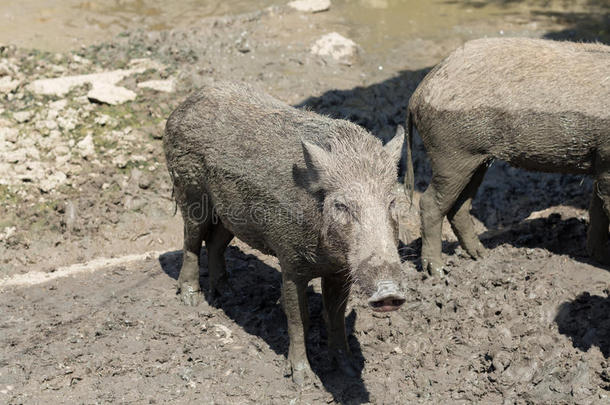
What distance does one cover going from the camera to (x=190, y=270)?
20.0ft

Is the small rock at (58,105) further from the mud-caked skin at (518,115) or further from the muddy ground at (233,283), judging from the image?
the mud-caked skin at (518,115)

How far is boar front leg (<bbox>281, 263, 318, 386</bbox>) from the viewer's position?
491cm

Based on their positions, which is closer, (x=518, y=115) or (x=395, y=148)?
(x=395, y=148)

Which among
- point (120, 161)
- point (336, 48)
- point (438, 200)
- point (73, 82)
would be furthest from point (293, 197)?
point (336, 48)

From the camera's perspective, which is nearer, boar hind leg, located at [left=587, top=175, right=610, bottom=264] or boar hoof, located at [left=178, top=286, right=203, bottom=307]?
boar hoof, located at [left=178, top=286, right=203, bottom=307]

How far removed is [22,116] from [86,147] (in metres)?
0.94

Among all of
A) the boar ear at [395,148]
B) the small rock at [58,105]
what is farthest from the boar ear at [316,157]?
the small rock at [58,105]

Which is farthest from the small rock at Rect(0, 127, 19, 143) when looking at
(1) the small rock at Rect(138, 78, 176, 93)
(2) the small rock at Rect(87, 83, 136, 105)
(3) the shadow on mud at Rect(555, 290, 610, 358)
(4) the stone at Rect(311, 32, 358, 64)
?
(3) the shadow on mud at Rect(555, 290, 610, 358)

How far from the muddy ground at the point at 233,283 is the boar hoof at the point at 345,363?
0.09 meters

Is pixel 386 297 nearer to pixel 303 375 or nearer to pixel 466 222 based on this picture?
pixel 303 375

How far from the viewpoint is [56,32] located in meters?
11.3

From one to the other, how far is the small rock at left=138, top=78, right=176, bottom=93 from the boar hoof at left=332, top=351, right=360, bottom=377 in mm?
5111

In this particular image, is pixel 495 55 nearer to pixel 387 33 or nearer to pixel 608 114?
pixel 608 114

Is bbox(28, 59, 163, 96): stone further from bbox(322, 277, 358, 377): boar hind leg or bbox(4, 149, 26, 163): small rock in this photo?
bbox(322, 277, 358, 377): boar hind leg
